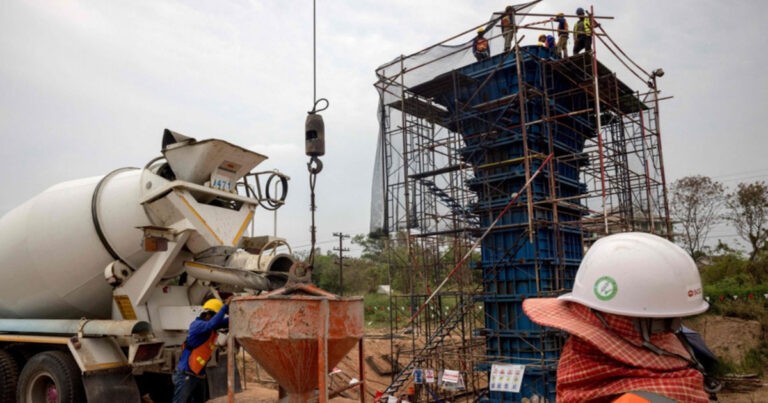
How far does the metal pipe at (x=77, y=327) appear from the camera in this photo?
287 inches

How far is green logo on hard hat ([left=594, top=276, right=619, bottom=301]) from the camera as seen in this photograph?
6.88 feet

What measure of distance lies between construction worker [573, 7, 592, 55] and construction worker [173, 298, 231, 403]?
11.0 metres

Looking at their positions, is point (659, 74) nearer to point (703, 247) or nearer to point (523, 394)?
point (523, 394)

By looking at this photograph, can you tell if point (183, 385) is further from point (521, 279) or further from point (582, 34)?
point (582, 34)

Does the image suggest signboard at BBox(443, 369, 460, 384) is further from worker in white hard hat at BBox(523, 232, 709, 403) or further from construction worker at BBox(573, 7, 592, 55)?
worker in white hard hat at BBox(523, 232, 709, 403)

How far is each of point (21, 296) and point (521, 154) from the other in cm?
1110

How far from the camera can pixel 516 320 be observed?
13328 mm

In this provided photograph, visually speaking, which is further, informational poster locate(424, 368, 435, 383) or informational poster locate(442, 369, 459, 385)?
informational poster locate(424, 368, 435, 383)

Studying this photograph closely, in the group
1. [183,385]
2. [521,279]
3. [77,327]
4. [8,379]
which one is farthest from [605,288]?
[521,279]

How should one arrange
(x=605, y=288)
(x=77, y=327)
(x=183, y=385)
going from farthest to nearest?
1. (x=77, y=327)
2. (x=183, y=385)
3. (x=605, y=288)

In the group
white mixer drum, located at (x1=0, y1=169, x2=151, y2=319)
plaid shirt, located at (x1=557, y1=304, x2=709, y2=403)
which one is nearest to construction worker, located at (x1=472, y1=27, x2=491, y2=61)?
white mixer drum, located at (x1=0, y1=169, x2=151, y2=319)

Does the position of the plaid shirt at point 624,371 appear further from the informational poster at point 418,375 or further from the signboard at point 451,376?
the informational poster at point 418,375

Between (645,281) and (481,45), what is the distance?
1300cm

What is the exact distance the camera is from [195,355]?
23.1 ft
